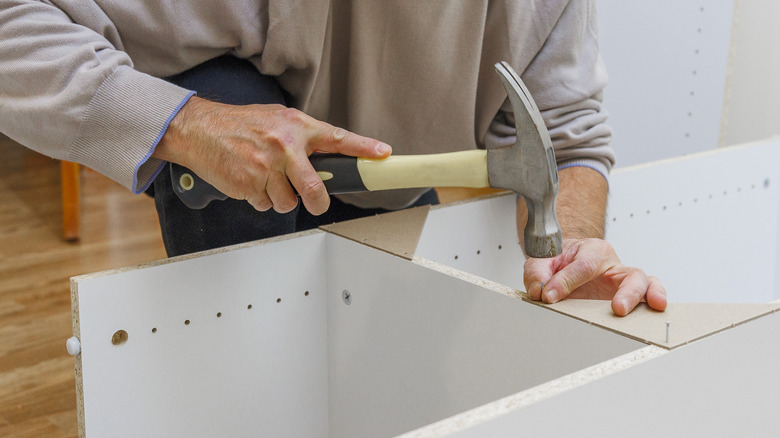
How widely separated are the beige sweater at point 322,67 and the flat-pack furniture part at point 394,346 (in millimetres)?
124

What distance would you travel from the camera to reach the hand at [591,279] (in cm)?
66

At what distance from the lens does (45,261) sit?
1.99 meters

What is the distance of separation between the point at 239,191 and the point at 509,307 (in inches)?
10.5

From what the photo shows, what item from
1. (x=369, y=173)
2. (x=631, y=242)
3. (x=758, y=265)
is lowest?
(x=758, y=265)

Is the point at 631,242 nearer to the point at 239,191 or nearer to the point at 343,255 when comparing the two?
the point at 343,255

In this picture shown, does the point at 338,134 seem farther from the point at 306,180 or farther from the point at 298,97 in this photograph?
the point at 298,97

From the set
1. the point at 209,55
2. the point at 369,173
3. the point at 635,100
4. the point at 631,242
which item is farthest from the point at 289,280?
the point at 635,100

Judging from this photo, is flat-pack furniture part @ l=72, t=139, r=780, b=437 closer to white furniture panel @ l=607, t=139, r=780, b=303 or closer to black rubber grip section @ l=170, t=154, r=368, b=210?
black rubber grip section @ l=170, t=154, r=368, b=210

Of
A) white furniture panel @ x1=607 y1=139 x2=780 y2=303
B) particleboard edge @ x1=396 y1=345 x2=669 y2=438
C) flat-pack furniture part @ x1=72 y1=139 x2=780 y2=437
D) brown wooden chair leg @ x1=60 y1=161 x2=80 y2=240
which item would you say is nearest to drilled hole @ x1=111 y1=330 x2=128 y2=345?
flat-pack furniture part @ x1=72 y1=139 x2=780 y2=437

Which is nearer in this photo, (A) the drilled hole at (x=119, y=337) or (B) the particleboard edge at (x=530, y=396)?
(B) the particleboard edge at (x=530, y=396)

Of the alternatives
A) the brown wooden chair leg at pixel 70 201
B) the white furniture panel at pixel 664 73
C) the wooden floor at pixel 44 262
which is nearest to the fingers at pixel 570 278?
the wooden floor at pixel 44 262

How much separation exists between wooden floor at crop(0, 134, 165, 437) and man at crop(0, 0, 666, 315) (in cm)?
57

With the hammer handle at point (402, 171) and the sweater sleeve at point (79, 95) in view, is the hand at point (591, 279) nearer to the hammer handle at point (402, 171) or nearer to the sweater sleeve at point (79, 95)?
the hammer handle at point (402, 171)

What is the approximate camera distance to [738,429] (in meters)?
0.63
